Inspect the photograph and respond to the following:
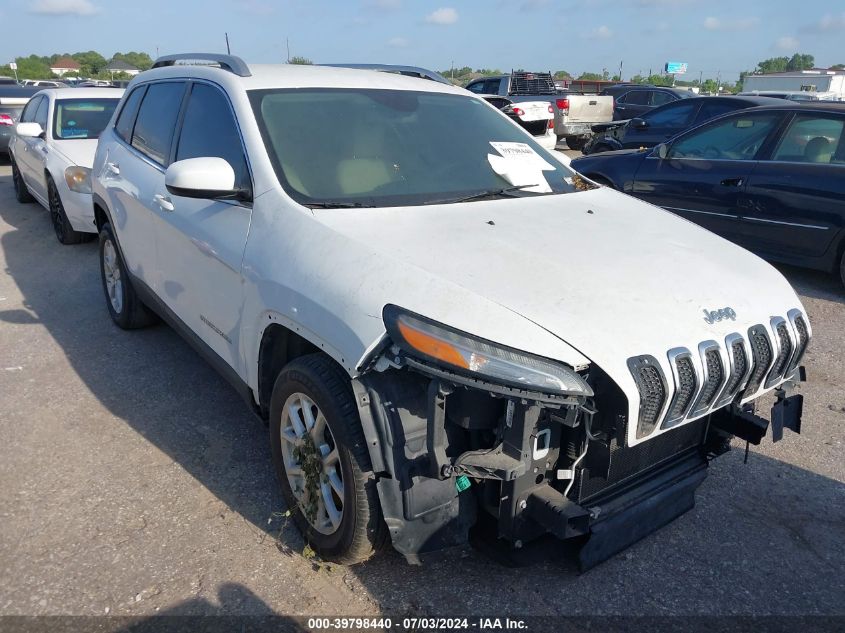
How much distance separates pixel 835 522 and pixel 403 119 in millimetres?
2773

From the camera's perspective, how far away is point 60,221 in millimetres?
7777

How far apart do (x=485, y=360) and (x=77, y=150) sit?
733 centimetres

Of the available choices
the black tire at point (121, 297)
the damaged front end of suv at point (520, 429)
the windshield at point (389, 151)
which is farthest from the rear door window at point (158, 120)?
the damaged front end of suv at point (520, 429)

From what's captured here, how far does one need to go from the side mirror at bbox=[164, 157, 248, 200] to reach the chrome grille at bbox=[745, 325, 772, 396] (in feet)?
6.92

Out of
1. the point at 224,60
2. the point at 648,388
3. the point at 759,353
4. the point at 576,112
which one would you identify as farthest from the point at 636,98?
the point at 648,388

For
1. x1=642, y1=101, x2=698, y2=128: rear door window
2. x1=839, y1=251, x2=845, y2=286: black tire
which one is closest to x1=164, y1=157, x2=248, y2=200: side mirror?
x1=839, y1=251, x2=845, y2=286: black tire

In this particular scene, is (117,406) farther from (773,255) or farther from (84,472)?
(773,255)

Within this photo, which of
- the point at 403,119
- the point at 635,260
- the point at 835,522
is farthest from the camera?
the point at 403,119

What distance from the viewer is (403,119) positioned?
349 centimetres

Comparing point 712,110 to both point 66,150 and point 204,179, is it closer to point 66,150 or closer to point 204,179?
point 66,150

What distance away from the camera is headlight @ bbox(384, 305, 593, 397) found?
6.54 ft

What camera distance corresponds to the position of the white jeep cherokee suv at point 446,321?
213 centimetres

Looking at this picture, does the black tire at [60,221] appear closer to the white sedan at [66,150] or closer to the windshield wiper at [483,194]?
the white sedan at [66,150]

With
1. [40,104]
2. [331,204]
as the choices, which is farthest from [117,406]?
[40,104]
